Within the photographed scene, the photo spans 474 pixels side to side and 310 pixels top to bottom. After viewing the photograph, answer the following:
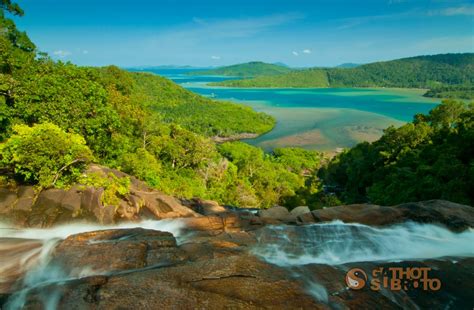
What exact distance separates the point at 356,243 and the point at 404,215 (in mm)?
4331

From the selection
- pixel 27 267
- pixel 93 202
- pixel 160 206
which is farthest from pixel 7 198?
pixel 160 206

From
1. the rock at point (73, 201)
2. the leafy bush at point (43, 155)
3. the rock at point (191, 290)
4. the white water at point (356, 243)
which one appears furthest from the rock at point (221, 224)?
the leafy bush at point (43, 155)

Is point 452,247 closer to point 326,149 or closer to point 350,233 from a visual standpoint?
point 350,233

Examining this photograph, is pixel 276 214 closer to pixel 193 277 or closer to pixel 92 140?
pixel 193 277

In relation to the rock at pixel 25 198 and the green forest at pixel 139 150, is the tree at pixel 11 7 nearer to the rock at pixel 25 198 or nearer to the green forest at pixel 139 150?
the green forest at pixel 139 150

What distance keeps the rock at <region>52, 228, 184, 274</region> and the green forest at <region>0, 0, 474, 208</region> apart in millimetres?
5713

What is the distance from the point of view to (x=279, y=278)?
8.05m

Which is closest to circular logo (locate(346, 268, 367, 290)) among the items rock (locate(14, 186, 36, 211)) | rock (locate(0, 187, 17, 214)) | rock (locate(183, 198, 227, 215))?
rock (locate(183, 198, 227, 215))

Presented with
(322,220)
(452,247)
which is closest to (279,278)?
(322,220)

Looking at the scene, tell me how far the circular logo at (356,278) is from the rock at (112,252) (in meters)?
5.45

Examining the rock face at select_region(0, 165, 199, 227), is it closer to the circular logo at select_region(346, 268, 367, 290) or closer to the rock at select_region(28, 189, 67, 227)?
the rock at select_region(28, 189, 67, 227)

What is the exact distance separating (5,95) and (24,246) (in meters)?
12.4

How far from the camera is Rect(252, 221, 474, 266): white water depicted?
1112 cm

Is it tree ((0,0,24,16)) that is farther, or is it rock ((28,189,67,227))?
tree ((0,0,24,16))
